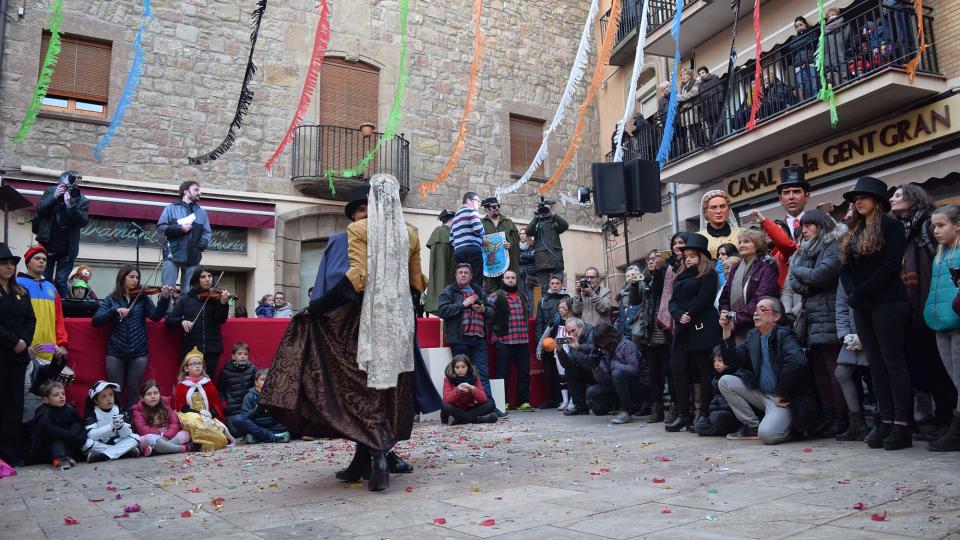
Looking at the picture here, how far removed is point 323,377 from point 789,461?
10.2 ft

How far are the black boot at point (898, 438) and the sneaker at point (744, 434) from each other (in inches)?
48.4

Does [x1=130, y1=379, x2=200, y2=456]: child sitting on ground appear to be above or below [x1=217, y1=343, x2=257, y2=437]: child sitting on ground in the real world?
below

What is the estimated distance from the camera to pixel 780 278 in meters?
6.75

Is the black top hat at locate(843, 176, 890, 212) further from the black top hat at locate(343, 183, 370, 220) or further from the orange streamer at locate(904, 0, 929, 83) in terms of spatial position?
the orange streamer at locate(904, 0, 929, 83)

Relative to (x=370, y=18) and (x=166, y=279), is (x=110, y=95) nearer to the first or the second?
(x=370, y=18)

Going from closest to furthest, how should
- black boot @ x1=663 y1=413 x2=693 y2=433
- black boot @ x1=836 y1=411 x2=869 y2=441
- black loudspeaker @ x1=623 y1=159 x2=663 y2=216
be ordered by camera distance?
black boot @ x1=836 y1=411 x2=869 y2=441
black boot @ x1=663 y1=413 x2=693 y2=433
black loudspeaker @ x1=623 y1=159 x2=663 y2=216

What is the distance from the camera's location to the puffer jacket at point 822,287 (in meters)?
5.97

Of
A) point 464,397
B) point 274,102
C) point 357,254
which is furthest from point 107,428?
point 274,102

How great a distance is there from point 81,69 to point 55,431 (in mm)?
10503

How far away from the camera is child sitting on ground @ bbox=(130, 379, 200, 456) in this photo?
709cm

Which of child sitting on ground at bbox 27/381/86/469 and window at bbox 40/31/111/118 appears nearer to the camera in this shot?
child sitting on ground at bbox 27/381/86/469

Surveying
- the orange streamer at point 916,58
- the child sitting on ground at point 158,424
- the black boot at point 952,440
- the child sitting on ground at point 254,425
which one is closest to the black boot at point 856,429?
the black boot at point 952,440

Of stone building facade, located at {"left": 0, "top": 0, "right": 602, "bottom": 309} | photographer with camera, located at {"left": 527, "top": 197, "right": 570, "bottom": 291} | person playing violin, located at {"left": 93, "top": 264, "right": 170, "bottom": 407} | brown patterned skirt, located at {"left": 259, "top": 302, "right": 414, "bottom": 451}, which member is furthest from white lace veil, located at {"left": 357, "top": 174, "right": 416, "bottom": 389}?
stone building facade, located at {"left": 0, "top": 0, "right": 602, "bottom": 309}

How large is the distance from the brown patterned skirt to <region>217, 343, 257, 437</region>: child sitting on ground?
12.1 feet
